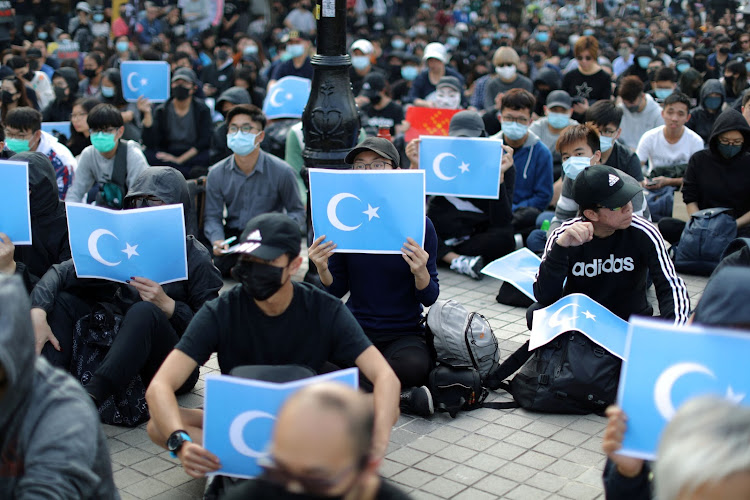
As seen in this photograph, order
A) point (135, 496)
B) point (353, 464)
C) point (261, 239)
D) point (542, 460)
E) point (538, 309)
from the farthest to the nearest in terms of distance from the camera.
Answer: point (538, 309), point (542, 460), point (135, 496), point (261, 239), point (353, 464)

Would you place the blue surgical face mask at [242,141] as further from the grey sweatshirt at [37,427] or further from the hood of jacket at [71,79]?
the hood of jacket at [71,79]

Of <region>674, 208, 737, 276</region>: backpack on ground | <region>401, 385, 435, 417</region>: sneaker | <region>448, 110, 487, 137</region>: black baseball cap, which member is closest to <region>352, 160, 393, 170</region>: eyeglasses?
<region>401, 385, 435, 417</region>: sneaker

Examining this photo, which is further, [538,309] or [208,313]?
[538,309]

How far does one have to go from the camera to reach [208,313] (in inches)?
160

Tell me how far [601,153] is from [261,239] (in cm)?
472

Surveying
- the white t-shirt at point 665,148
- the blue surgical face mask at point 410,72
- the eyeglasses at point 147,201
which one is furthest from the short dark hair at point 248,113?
the blue surgical face mask at point 410,72

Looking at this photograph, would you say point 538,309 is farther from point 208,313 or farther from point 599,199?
point 208,313

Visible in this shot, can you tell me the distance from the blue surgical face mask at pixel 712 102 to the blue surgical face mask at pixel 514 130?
3.76m

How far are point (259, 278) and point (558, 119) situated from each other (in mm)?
6668

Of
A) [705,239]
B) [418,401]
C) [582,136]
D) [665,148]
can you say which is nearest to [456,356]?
[418,401]

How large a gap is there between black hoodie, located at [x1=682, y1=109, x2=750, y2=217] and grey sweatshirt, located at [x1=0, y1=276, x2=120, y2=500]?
259 inches

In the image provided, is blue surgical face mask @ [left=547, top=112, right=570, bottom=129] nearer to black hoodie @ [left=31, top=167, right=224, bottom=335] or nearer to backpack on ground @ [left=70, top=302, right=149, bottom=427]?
black hoodie @ [left=31, top=167, right=224, bottom=335]

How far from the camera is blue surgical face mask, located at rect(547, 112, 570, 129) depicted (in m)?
9.92

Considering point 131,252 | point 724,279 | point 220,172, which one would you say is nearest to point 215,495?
point 131,252
